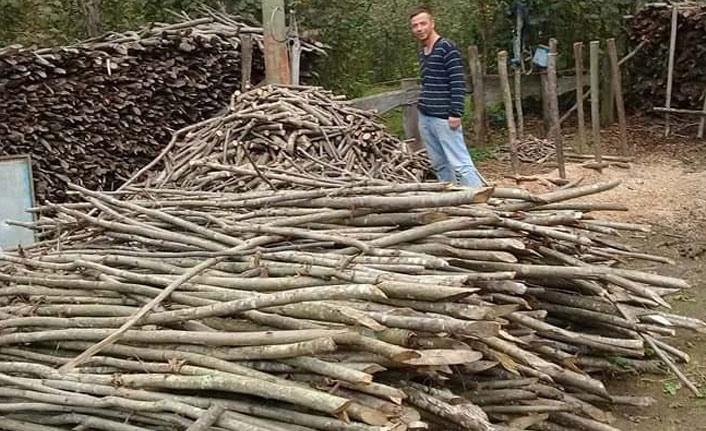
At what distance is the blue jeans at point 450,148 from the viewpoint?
26.1 feet

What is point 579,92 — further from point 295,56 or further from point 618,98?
point 295,56

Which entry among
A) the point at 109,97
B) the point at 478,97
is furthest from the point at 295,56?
the point at 478,97

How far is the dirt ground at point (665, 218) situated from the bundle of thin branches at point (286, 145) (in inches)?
77.2

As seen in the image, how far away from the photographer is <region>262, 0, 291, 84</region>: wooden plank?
31.2 ft

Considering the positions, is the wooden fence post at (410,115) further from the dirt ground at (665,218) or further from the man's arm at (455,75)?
the man's arm at (455,75)

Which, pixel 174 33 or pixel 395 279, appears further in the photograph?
pixel 174 33

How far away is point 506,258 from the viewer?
14.4 feet

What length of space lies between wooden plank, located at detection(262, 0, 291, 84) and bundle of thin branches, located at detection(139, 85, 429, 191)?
0.91 m

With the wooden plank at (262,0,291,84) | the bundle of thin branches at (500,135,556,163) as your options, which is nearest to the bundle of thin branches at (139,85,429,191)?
the wooden plank at (262,0,291,84)

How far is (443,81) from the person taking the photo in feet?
25.7

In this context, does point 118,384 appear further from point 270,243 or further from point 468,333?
point 468,333

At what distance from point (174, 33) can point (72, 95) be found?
4.91ft

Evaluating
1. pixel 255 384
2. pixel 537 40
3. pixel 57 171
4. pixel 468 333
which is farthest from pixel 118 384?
pixel 537 40

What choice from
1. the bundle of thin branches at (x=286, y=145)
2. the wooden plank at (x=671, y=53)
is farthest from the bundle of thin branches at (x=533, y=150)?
the bundle of thin branches at (x=286, y=145)
